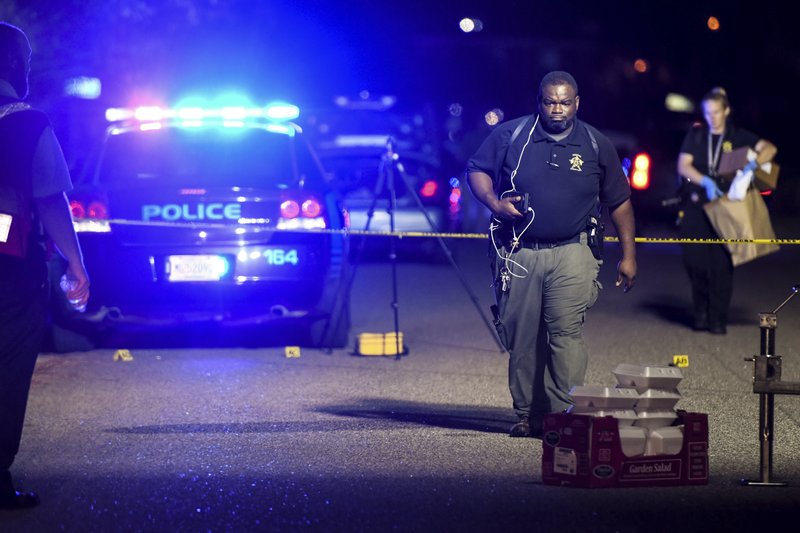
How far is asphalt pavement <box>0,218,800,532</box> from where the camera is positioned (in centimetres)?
616

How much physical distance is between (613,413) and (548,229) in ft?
4.45

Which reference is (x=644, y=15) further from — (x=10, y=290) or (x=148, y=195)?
(x=10, y=290)

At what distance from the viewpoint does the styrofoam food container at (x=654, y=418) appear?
6.61 m

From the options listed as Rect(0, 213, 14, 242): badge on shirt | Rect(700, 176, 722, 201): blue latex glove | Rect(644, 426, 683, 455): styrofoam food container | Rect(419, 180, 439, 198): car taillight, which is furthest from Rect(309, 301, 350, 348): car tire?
Rect(419, 180, 439, 198): car taillight

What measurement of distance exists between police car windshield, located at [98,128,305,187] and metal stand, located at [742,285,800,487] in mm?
4791

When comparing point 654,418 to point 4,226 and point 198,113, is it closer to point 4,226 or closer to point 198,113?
point 4,226

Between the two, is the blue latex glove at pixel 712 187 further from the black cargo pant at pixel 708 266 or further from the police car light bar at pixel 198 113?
the police car light bar at pixel 198 113

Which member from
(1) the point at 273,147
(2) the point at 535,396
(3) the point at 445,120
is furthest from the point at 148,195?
(3) the point at 445,120

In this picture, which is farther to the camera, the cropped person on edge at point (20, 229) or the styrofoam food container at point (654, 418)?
the styrofoam food container at point (654, 418)

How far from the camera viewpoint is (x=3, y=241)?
20.5ft

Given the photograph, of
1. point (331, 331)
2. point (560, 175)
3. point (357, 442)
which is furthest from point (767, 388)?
point (331, 331)

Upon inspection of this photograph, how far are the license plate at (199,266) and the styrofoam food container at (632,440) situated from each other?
14.8 feet

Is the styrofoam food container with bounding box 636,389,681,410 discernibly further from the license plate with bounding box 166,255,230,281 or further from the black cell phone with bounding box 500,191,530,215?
the license plate with bounding box 166,255,230,281

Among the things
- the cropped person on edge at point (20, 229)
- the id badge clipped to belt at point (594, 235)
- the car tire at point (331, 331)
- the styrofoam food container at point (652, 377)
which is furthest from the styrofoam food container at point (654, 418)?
the car tire at point (331, 331)
